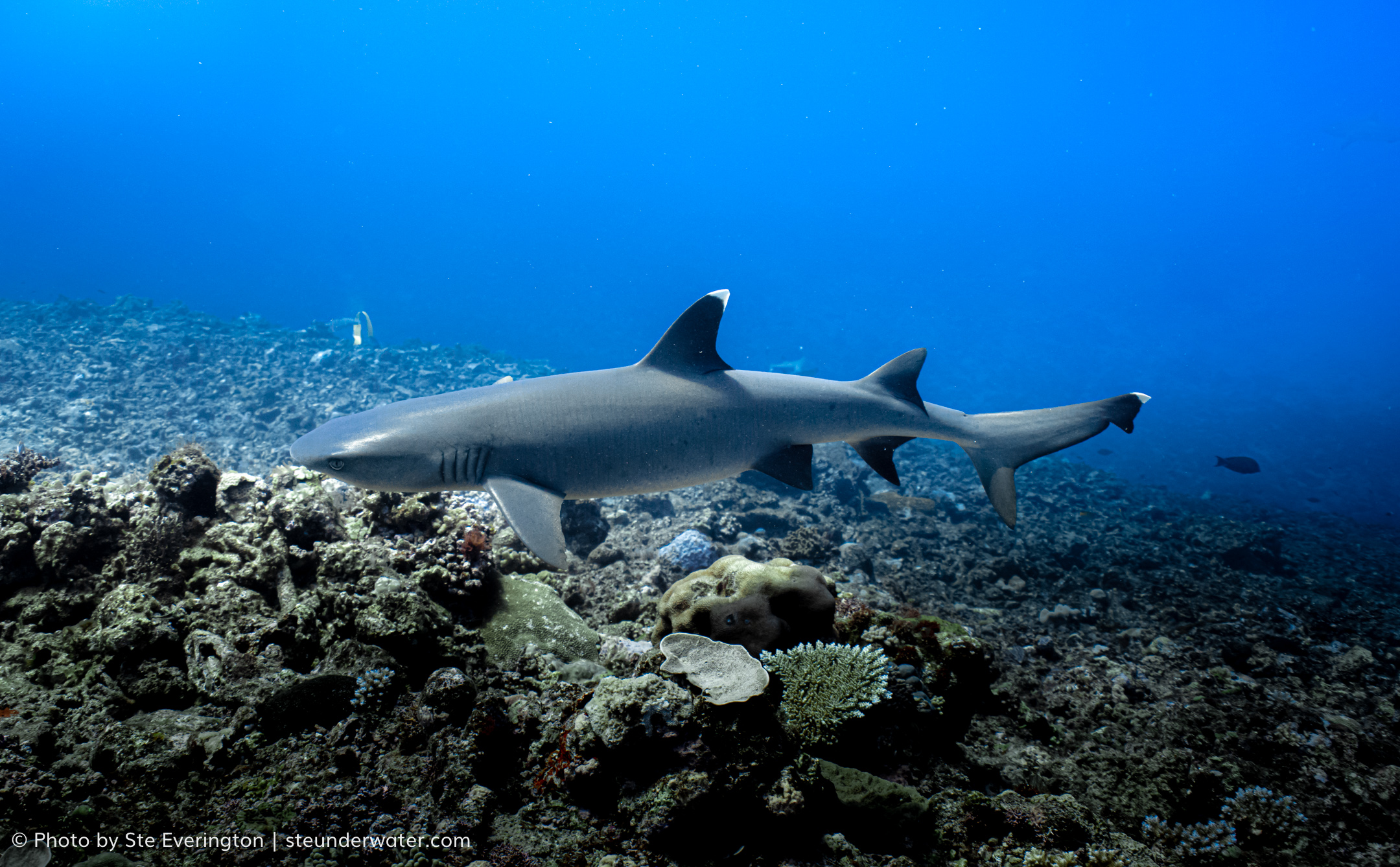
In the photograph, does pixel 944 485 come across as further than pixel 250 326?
No

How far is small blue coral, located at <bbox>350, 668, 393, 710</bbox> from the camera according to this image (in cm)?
265

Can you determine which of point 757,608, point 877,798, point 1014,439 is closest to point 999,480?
point 1014,439

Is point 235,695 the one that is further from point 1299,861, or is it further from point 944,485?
point 944,485

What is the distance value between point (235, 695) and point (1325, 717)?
7.62m

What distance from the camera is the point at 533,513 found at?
310 cm

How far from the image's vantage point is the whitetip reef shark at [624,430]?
3.22 meters

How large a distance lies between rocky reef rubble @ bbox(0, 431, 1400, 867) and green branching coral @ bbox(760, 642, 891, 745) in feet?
0.05

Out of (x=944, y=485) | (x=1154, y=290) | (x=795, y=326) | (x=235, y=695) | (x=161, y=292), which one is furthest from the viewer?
(x=1154, y=290)

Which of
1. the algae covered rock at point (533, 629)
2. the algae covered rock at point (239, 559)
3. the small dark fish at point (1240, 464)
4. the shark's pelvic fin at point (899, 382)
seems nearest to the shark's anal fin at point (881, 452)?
the shark's pelvic fin at point (899, 382)

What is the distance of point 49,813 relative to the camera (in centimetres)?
191

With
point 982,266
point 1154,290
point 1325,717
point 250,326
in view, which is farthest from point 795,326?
point 1325,717

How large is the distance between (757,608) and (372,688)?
2364mm

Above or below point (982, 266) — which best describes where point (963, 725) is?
below

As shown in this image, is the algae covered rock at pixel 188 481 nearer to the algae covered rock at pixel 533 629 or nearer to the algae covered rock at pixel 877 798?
the algae covered rock at pixel 533 629
